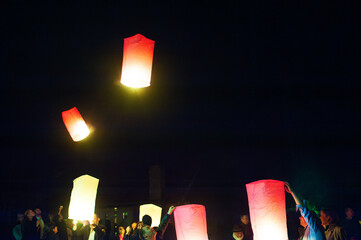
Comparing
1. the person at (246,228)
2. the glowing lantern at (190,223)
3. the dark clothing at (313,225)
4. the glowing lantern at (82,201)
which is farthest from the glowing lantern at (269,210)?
the person at (246,228)

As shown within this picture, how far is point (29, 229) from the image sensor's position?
688cm

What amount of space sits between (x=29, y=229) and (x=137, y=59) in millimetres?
4507

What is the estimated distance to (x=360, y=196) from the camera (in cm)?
1182

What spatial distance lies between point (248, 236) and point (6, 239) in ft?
28.2

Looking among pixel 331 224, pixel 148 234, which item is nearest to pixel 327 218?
pixel 331 224

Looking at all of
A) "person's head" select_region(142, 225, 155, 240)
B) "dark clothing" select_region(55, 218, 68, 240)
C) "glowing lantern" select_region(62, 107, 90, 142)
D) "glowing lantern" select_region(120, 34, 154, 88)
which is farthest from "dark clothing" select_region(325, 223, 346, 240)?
"dark clothing" select_region(55, 218, 68, 240)

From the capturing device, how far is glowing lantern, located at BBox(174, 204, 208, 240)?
4.91 m

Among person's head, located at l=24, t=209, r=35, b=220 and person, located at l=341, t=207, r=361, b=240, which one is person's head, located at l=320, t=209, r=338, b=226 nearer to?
person, located at l=341, t=207, r=361, b=240

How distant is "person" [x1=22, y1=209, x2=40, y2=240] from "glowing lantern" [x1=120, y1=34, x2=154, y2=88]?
12.8 feet

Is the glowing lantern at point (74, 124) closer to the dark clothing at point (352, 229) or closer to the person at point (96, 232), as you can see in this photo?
the person at point (96, 232)

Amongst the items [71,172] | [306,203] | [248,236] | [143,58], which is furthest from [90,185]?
[71,172]

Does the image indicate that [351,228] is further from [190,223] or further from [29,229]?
[29,229]

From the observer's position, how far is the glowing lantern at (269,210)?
3.93m

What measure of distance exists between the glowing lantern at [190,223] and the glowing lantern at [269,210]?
1.15 metres
